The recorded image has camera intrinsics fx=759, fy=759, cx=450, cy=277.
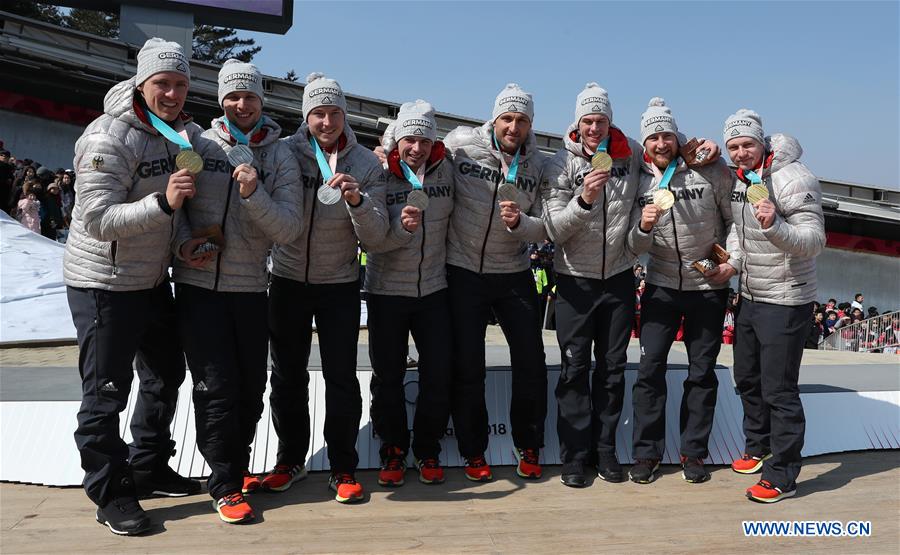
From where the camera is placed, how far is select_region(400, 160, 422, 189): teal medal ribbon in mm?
4359

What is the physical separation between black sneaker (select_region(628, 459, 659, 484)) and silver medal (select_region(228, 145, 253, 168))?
2.92m

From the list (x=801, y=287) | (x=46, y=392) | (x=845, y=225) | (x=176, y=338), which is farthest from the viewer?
(x=845, y=225)

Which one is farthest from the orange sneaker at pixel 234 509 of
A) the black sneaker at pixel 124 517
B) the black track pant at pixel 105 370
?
the black track pant at pixel 105 370

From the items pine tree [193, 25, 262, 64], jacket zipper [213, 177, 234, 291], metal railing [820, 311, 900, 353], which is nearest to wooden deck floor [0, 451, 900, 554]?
Result: jacket zipper [213, 177, 234, 291]

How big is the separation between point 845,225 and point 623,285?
21.8 metres

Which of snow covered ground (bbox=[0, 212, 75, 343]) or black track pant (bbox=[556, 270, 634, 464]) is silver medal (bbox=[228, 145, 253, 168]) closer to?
black track pant (bbox=[556, 270, 634, 464])

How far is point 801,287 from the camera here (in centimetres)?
452

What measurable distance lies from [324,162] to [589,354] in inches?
79.0

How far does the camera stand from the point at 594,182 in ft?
14.2

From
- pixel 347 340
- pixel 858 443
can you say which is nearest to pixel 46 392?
pixel 347 340

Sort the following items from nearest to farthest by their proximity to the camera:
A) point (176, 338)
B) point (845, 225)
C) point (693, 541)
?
point (693, 541) → point (176, 338) → point (845, 225)

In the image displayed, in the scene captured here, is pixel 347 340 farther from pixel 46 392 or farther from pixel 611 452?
pixel 46 392

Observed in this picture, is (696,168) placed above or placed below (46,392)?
above

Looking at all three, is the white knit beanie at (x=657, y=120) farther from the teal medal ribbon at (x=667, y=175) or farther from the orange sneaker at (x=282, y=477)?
the orange sneaker at (x=282, y=477)
